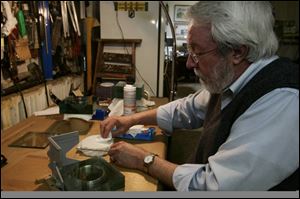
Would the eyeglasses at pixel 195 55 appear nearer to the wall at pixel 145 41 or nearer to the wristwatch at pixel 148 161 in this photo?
the wristwatch at pixel 148 161

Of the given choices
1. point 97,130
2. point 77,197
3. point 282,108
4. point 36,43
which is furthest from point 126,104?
point 77,197

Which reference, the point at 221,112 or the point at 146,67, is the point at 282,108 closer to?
the point at 221,112

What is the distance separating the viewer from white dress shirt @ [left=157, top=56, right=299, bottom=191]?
585 mm

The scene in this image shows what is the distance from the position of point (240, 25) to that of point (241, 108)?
196 millimetres

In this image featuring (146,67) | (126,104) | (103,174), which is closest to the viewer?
(103,174)

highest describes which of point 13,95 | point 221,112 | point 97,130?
point 13,95

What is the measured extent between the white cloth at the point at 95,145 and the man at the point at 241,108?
83 mm

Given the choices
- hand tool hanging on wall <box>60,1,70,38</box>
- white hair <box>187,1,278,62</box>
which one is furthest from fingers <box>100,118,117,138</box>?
hand tool hanging on wall <box>60,1,70,38</box>

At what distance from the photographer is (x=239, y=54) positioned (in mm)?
727

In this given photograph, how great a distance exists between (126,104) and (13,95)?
2.80 feet

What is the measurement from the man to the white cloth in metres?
0.08

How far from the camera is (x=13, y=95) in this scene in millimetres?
443

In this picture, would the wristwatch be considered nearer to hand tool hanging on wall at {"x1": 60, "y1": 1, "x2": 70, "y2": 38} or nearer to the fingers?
the fingers

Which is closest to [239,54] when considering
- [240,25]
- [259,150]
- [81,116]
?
[240,25]
